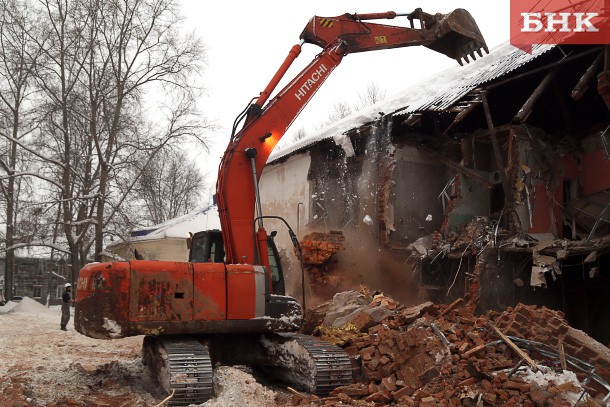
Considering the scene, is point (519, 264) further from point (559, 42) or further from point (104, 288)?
point (104, 288)

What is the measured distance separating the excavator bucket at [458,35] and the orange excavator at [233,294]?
3.72 feet

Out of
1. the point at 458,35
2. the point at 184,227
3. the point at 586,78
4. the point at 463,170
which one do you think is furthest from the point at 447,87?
the point at 184,227

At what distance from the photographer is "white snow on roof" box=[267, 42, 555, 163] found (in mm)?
12039

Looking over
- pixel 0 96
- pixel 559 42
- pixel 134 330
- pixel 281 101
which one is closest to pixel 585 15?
pixel 559 42

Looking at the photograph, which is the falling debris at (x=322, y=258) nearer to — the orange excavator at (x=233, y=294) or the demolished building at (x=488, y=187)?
the demolished building at (x=488, y=187)

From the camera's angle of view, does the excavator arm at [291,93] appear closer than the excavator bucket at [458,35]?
Yes

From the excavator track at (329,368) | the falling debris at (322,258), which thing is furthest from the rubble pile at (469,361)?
the falling debris at (322,258)

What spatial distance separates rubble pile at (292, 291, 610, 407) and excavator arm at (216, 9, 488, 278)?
1975 mm

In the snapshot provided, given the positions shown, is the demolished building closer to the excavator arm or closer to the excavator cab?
the excavator arm

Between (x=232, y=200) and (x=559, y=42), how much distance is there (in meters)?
6.53

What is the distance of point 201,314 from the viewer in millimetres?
7156

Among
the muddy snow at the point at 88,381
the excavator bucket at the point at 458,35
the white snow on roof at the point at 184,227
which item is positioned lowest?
the muddy snow at the point at 88,381

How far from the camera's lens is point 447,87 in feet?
47.1

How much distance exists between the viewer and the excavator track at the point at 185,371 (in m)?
6.37
